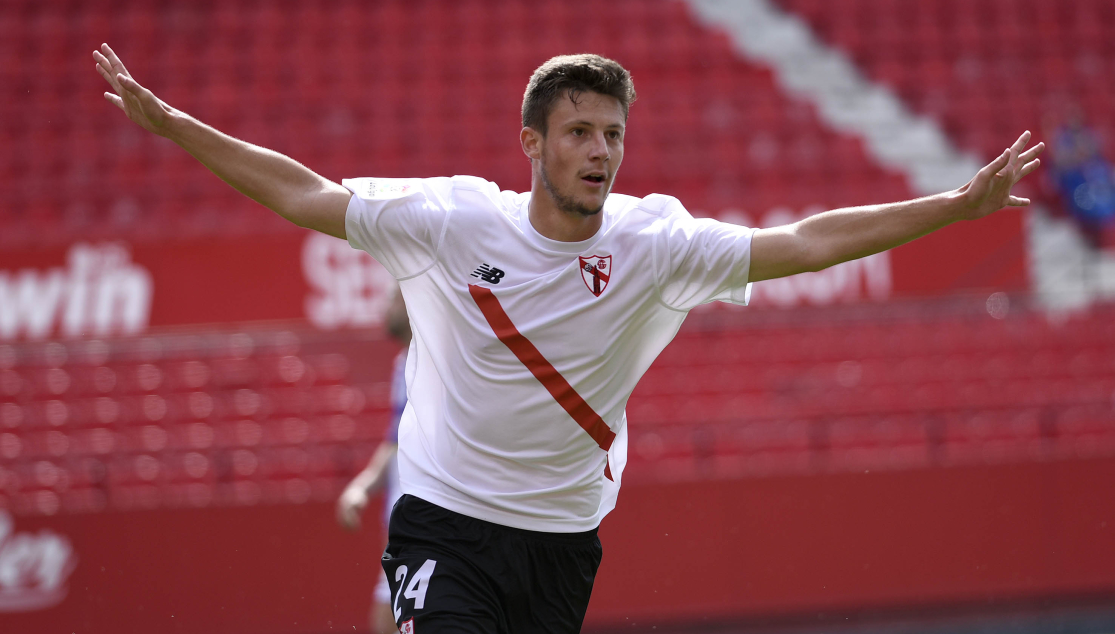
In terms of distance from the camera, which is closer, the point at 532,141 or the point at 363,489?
the point at 532,141

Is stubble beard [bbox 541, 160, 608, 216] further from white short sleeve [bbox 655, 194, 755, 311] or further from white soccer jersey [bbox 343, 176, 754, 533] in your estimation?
white short sleeve [bbox 655, 194, 755, 311]

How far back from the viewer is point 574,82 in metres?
3.28

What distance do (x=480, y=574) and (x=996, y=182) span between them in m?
1.84

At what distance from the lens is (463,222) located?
334 cm

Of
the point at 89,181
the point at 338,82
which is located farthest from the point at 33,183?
the point at 338,82

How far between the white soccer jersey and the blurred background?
2947mm

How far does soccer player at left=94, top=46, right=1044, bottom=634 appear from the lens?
3260 millimetres

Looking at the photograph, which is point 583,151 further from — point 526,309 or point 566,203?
point 526,309

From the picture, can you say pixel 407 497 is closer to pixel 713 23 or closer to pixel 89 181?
pixel 89 181

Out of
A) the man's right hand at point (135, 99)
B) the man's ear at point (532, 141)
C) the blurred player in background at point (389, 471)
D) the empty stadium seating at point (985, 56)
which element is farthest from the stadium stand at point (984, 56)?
the man's right hand at point (135, 99)

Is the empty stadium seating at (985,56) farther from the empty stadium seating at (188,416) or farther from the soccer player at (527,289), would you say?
the soccer player at (527,289)

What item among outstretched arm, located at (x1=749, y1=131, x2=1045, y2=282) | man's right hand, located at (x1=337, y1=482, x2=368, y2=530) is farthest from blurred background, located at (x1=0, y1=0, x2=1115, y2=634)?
outstretched arm, located at (x1=749, y1=131, x2=1045, y2=282)

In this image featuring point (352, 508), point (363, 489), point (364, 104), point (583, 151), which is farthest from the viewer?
point (364, 104)

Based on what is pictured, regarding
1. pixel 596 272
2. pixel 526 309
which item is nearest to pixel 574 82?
pixel 596 272
